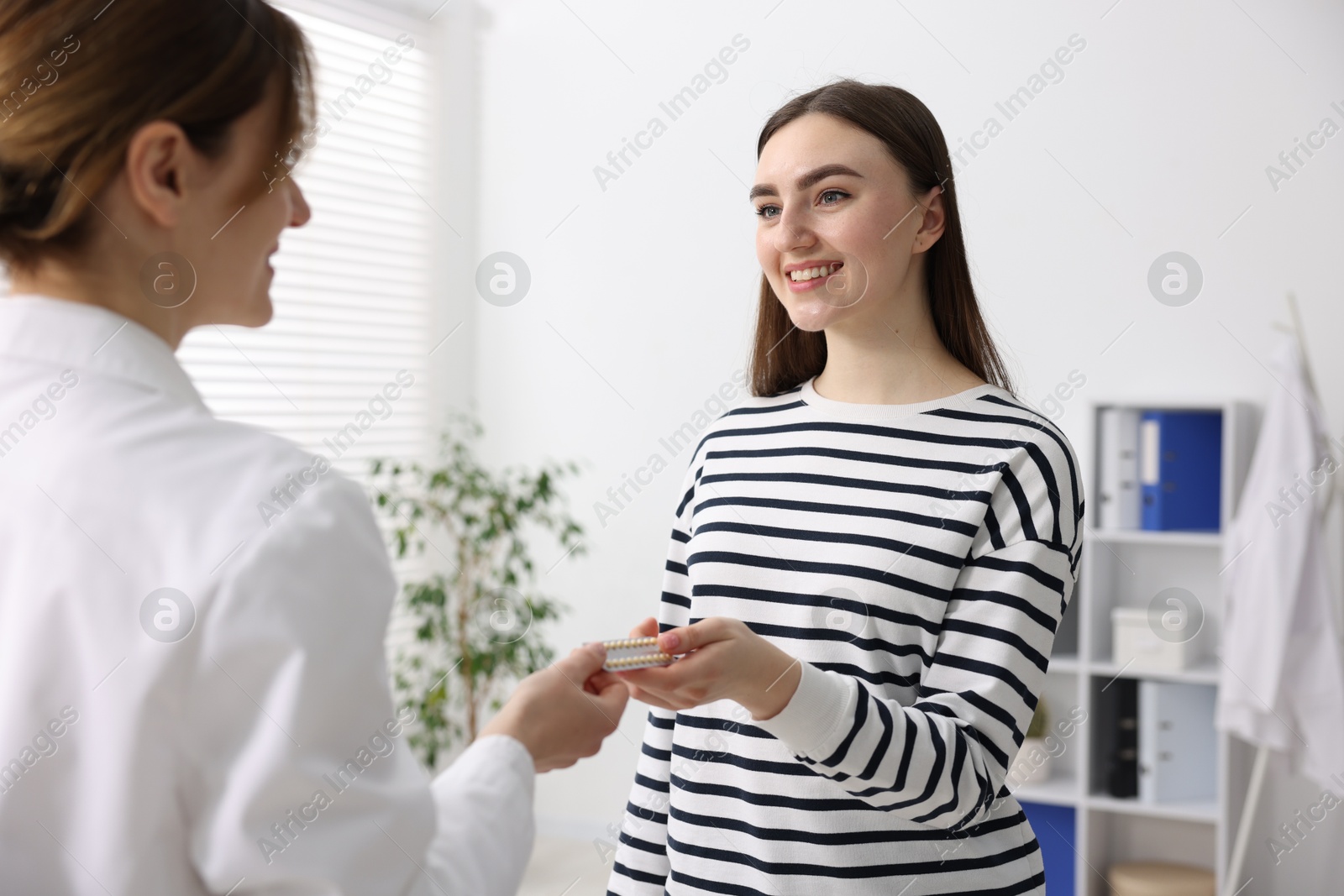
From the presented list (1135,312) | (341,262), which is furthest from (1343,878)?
(341,262)

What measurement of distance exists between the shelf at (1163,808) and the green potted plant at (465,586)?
1760 mm

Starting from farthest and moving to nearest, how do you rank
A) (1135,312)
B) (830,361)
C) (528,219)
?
(528,219) → (1135,312) → (830,361)

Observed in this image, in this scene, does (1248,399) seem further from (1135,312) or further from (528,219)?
(528,219)

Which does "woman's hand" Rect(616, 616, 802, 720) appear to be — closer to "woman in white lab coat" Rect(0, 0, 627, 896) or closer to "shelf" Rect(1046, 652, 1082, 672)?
"woman in white lab coat" Rect(0, 0, 627, 896)

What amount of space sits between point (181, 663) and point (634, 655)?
520 mm

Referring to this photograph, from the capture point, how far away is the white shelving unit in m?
3.10

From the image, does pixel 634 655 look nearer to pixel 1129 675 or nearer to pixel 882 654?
pixel 882 654

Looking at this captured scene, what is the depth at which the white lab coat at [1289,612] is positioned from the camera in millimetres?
2828

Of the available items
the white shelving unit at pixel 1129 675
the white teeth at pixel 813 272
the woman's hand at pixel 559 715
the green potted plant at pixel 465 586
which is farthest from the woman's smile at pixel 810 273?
the green potted plant at pixel 465 586

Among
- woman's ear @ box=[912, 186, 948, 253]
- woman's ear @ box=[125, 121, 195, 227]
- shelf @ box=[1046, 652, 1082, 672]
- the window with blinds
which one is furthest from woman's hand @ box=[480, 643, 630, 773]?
the window with blinds

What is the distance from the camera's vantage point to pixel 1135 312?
339cm

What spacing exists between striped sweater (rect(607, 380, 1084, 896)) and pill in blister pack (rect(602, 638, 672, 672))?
0.46 ft

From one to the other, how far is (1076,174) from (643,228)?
151 centimetres

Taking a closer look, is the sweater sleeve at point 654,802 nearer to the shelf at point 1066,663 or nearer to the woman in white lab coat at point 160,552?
the woman in white lab coat at point 160,552
